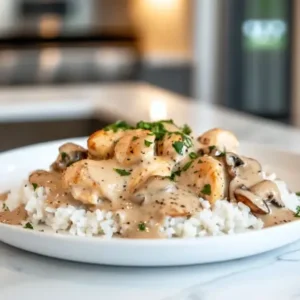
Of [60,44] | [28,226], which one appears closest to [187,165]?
[28,226]

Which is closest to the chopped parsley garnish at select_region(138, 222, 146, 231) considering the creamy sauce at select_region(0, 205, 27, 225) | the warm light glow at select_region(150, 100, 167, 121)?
the creamy sauce at select_region(0, 205, 27, 225)

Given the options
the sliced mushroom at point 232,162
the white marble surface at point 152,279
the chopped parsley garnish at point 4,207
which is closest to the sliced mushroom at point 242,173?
the sliced mushroom at point 232,162

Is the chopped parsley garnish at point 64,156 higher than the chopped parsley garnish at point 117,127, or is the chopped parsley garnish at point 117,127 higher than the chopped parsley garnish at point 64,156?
the chopped parsley garnish at point 117,127

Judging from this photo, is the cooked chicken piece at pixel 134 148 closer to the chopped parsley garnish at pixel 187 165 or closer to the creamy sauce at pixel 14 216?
the chopped parsley garnish at pixel 187 165

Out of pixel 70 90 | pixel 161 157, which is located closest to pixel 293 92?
pixel 70 90

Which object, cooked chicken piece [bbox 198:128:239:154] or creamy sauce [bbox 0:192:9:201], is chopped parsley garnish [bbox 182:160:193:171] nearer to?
cooked chicken piece [bbox 198:128:239:154]

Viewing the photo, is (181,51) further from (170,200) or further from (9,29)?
(170,200)
